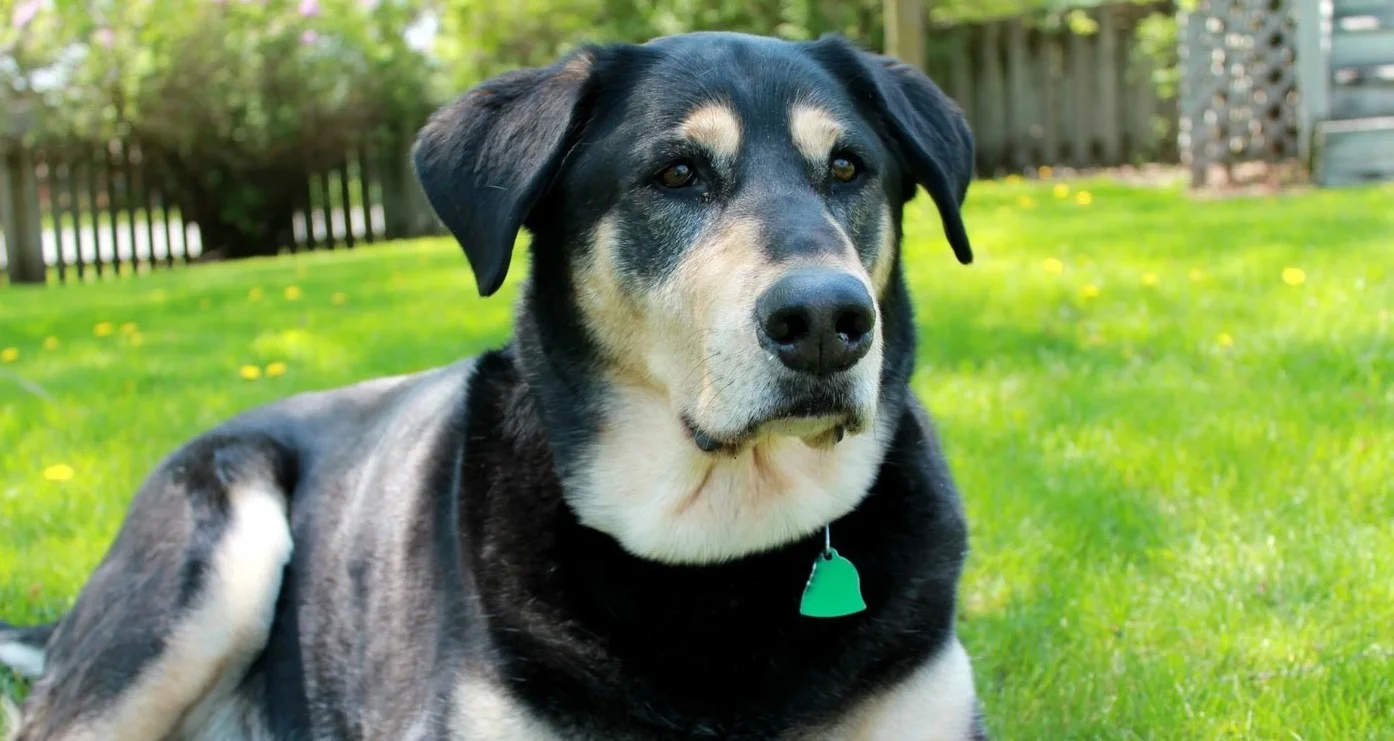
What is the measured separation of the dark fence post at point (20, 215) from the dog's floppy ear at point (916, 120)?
48.2 feet

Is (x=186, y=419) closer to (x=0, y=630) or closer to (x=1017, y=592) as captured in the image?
(x=0, y=630)

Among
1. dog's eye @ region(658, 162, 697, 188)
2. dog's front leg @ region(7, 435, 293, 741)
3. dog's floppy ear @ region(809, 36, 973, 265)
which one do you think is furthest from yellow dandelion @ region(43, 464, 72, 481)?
dog's floppy ear @ region(809, 36, 973, 265)

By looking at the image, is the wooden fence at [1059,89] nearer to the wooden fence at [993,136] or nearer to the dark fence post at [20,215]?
the wooden fence at [993,136]

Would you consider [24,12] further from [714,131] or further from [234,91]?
[714,131]

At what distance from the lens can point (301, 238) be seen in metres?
19.0

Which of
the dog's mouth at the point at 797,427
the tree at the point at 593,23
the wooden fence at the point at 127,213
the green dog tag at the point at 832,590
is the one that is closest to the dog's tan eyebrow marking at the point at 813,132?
the dog's mouth at the point at 797,427

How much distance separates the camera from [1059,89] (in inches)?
661

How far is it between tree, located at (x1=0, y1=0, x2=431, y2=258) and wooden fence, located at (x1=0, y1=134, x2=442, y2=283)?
21 centimetres

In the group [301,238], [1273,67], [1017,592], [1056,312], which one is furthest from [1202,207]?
[301,238]

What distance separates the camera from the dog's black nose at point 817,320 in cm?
235

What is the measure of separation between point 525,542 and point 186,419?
382cm

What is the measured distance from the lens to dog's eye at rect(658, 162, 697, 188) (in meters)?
2.81

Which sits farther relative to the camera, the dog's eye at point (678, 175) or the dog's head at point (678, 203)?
the dog's eye at point (678, 175)

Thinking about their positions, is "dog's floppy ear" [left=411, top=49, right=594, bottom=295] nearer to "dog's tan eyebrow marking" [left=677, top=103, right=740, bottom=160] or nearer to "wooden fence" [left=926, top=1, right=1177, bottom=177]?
"dog's tan eyebrow marking" [left=677, top=103, right=740, bottom=160]
